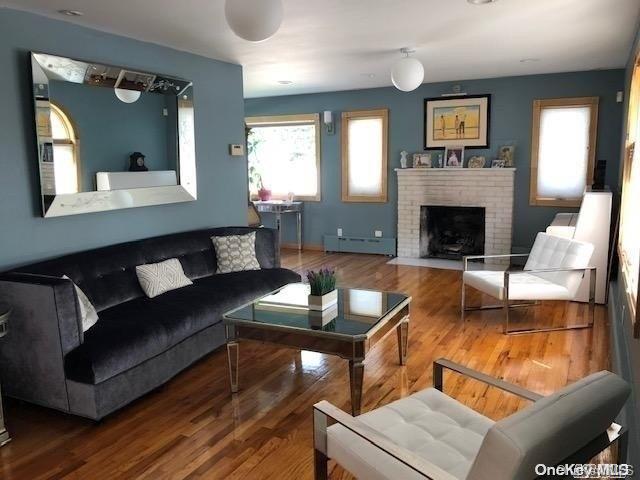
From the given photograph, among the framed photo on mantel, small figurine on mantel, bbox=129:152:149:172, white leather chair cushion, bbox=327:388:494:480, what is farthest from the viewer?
the framed photo on mantel

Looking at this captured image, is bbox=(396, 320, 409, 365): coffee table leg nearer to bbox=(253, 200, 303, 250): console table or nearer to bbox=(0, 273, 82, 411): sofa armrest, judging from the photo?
bbox=(0, 273, 82, 411): sofa armrest

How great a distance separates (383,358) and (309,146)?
485 cm

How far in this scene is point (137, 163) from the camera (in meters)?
4.08

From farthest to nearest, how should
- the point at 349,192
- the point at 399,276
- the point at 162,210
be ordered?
the point at 349,192, the point at 399,276, the point at 162,210

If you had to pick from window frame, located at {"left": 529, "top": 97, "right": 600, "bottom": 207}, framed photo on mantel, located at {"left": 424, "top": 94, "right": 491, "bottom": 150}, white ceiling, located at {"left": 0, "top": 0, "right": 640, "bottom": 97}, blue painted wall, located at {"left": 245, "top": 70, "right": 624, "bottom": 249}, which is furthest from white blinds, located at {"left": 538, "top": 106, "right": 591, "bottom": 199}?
framed photo on mantel, located at {"left": 424, "top": 94, "right": 491, "bottom": 150}

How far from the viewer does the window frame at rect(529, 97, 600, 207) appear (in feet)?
19.9

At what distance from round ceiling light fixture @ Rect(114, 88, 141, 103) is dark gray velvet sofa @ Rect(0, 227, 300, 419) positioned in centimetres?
113

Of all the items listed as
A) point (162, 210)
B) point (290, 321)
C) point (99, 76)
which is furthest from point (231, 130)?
point (290, 321)

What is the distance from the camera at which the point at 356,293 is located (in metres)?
3.52

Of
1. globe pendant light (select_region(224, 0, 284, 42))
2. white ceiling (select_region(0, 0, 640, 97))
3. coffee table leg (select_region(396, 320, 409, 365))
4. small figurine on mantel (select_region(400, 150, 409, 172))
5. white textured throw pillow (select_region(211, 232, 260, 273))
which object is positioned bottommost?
coffee table leg (select_region(396, 320, 409, 365))

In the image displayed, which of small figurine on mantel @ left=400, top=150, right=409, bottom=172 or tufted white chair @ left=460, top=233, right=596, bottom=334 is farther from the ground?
small figurine on mantel @ left=400, top=150, right=409, bottom=172

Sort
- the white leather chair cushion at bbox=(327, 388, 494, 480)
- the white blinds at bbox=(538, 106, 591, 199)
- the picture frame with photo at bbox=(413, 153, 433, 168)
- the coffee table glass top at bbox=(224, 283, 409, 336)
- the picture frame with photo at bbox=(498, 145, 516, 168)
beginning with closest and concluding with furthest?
the white leather chair cushion at bbox=(327, 388, 494, 480) < the coffee table glass top at bbox=(224, 283, 409, 336) < the white blinds at bbox=(538, 106, 591, 199) < the picture frame with photo at bbox=(498, 145, 516, 168) < the picture frame with photo at bbox=(413, 153, 433, 168)

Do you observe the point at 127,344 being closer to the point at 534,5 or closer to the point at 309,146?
the point at 534,5

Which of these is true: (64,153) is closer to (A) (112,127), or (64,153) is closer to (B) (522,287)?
(A) (112,127)
